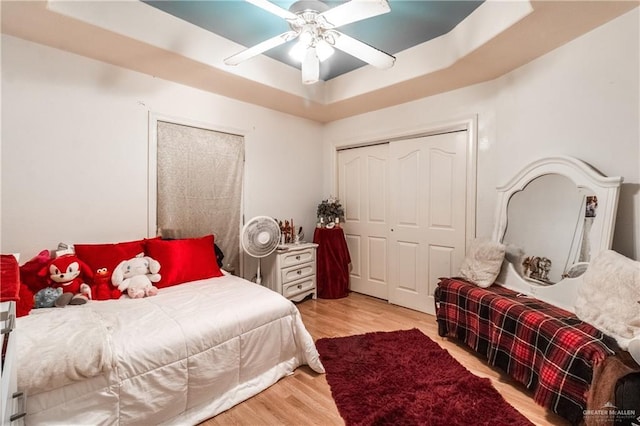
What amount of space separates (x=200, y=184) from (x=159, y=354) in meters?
1.76

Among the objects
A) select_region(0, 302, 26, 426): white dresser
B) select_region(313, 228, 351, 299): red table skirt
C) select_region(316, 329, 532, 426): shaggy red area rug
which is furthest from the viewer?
select_region(313, 228, 351, 299): red table skirt

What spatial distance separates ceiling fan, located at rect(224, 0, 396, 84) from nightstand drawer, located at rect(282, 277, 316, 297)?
215 cm

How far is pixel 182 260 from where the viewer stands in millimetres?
2367

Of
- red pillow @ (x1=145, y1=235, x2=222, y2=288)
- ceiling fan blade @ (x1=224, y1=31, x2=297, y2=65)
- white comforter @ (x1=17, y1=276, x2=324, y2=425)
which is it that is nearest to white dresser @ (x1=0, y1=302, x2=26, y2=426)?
white comforter @ (x1=17, y1=276, x2=324, y2=425)

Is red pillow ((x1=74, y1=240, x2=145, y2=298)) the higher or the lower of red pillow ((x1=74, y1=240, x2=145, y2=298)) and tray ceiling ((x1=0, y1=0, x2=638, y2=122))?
the lower

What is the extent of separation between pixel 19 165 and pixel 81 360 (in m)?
1.59

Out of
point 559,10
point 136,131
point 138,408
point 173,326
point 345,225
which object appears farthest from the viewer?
point 345,225

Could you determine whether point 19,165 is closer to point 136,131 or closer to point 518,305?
point 136,131

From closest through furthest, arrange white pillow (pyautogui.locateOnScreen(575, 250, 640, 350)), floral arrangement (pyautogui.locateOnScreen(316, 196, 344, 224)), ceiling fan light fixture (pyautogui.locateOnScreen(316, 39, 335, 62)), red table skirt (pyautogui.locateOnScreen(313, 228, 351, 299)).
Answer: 1. white pillow (pyautogui.locateOnScreen(575, 250, 640, 350))
2. ceiling fan light fixture (pyautogui.locateOnScreen(316, 39, 335, 62))
3. red table skirt (pyautogui.locateOnScreen(313, 228, 351, 299))
4. floral arrangement (pyautogui.locateOnScreen(316, 196, 344, 224))

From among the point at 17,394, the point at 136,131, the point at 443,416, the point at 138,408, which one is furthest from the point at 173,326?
the point at 136,131

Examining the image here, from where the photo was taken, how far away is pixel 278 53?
2715 millimetres

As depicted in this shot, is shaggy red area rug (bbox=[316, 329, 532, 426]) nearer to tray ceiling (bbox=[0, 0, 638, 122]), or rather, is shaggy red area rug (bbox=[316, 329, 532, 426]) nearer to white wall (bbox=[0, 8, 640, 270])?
white wall (bbox=[0, 8, 640, 270])

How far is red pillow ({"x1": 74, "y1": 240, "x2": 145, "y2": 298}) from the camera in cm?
208

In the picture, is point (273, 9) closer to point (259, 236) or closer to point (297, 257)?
point (259, 236)
